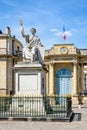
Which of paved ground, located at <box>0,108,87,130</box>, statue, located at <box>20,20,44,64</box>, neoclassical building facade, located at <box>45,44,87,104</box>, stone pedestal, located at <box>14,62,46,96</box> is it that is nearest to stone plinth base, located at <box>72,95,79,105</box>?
neoclassical building facade, located at <box>45,44,87,104</box>

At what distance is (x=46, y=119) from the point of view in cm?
1777

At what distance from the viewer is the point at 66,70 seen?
52.2 meters

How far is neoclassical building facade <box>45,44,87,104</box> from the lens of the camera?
167ft

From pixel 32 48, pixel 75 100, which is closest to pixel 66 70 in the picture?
pixel 75 100

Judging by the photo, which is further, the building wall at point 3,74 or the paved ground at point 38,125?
the building wall at point 3,74

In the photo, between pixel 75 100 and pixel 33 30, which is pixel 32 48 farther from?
pixel 75 100

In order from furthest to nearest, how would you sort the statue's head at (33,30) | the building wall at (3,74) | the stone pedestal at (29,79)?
the building wall at (3,74), the statue's head at (33,30), the stone pedestal at (29,79)

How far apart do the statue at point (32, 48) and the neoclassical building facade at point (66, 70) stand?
31.1 metres

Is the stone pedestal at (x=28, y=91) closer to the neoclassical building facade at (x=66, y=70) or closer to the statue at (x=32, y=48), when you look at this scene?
the statue at (x=32, y=48)

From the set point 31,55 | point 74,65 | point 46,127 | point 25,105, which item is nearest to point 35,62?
point 31,55

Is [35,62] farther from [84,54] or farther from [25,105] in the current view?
[84,54]

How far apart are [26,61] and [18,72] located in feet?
2.51

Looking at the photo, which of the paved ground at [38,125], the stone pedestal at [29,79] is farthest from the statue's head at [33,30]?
the paved ground at [38,125]

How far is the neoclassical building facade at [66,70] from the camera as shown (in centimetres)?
5097
